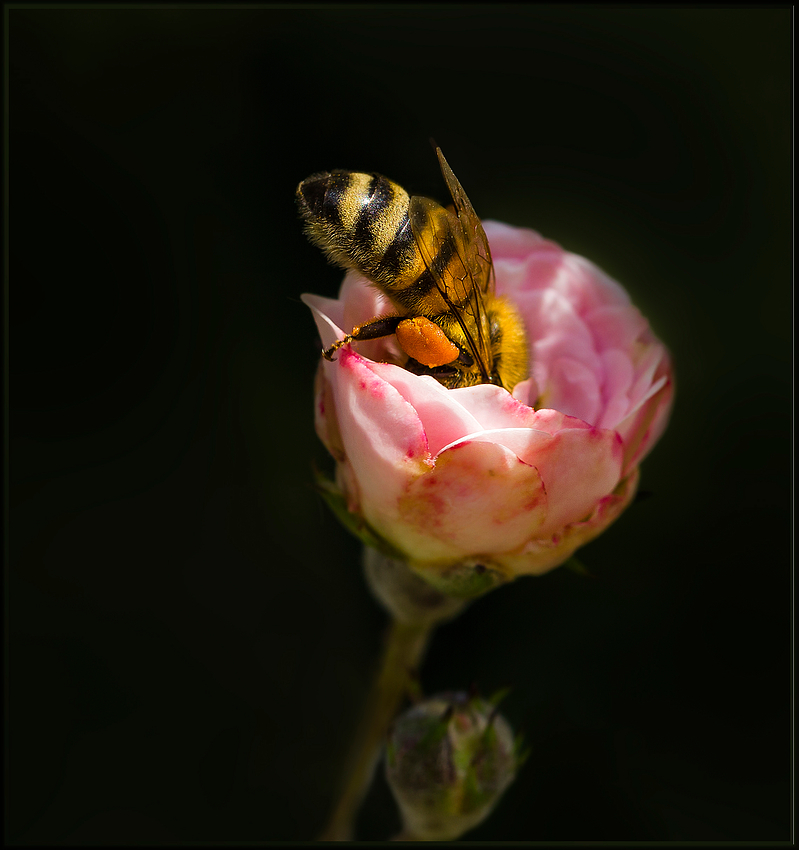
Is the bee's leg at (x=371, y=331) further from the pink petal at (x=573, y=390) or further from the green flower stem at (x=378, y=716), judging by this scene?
the green flower stem at (x=378, y=716)

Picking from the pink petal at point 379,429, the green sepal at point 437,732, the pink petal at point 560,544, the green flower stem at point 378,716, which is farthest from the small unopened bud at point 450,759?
the pink petal at point 379,429

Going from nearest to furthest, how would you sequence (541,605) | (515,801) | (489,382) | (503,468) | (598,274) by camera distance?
1. (503,468)
2. (489,382)
3. (598,274)
4. (515,801)
5. (541,605)

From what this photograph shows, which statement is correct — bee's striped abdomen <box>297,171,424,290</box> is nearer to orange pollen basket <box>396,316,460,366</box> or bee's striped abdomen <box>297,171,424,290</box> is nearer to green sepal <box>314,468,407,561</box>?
orange pollen basket <box>396,316,460,366</box>

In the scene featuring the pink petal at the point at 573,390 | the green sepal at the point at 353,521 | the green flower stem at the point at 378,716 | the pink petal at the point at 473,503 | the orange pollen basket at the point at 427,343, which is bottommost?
the green flower stem at the point at 378,716

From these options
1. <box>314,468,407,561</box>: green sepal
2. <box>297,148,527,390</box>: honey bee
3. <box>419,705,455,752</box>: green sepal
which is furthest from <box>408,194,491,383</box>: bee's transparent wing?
<box>419,705,455,752</box>: green sepal

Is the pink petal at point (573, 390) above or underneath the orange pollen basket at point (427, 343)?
underneath

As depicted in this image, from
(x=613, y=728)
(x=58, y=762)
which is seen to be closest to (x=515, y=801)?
(x=613, y=728)

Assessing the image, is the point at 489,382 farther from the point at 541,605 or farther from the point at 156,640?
the point at 156,640
